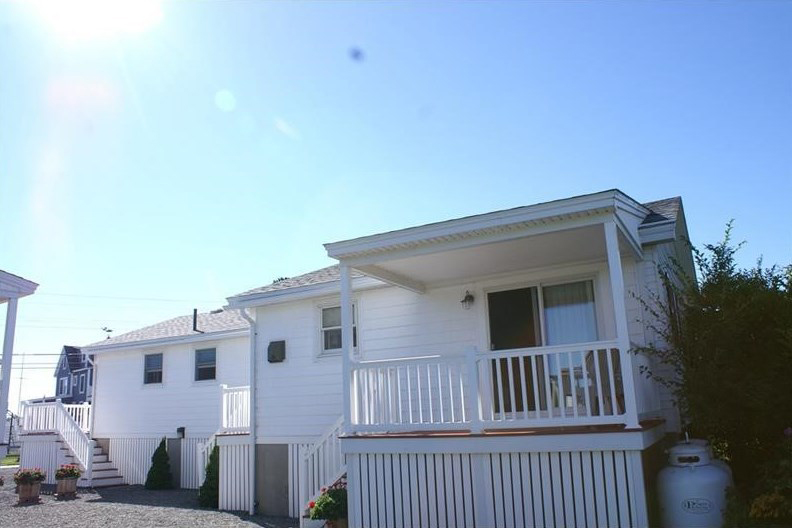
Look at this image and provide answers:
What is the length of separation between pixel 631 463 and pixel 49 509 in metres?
11.7

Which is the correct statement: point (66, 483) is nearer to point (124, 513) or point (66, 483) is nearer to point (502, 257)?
point (124, 513)

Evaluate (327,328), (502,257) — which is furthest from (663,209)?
(327,328)

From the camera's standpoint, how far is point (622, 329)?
21.2ft

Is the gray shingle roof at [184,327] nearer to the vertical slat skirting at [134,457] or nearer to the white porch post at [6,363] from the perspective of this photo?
the vertical slat skirting at [134,457]

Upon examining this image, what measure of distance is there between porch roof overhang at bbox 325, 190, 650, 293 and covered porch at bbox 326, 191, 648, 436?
1cm

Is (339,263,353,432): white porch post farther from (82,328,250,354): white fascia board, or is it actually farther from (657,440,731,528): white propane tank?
(82,328,250,354): white fascia board

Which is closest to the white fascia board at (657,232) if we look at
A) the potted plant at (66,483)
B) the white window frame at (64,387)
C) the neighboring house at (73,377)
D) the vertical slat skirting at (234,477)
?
the vertical slat skirting at (234,477)

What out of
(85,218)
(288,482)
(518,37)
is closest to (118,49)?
(85,218)

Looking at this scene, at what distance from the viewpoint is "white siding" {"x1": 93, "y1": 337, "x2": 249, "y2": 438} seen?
51.5 ft

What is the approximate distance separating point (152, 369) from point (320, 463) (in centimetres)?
909

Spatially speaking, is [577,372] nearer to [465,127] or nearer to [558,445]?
[558,445]

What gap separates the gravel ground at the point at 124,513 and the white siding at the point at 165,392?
1.97 meters

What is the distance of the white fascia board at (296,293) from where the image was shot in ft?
34.6

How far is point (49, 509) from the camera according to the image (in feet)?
40.5
